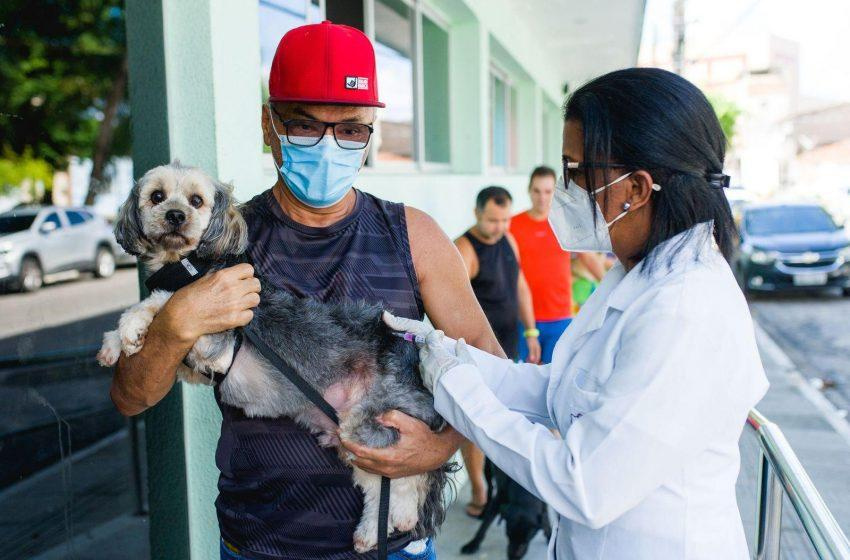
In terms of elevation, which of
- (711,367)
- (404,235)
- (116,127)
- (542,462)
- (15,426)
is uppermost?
(116,127)

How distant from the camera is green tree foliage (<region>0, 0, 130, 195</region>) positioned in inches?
97.2


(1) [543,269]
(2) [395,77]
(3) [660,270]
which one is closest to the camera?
(3) [660,270]

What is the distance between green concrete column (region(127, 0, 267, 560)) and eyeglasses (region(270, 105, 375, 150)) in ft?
1.88

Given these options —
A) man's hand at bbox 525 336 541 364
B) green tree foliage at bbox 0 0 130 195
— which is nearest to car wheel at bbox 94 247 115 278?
green tree foliage at bbox 0 0 130 195

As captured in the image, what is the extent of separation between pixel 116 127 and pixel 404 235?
1.57 m

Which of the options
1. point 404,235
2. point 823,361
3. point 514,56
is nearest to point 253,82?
point 404,235

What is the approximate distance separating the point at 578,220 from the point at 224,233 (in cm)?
101

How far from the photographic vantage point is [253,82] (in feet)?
9.74

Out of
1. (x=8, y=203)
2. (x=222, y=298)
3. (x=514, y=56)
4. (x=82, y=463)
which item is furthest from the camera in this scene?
(x=514, y=56)

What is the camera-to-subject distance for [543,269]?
623 centimetres

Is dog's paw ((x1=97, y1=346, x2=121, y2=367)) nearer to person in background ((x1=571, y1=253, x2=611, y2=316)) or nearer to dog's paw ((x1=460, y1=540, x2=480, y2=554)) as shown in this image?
dog's paw ((x1=460, y1=540, x2=480, y2=554))

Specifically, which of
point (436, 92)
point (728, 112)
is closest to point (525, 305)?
point (436, 92)

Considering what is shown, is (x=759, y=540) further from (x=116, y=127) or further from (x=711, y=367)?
(x=116, y=127)

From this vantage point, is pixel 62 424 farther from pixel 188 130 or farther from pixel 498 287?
pixel 498 287
